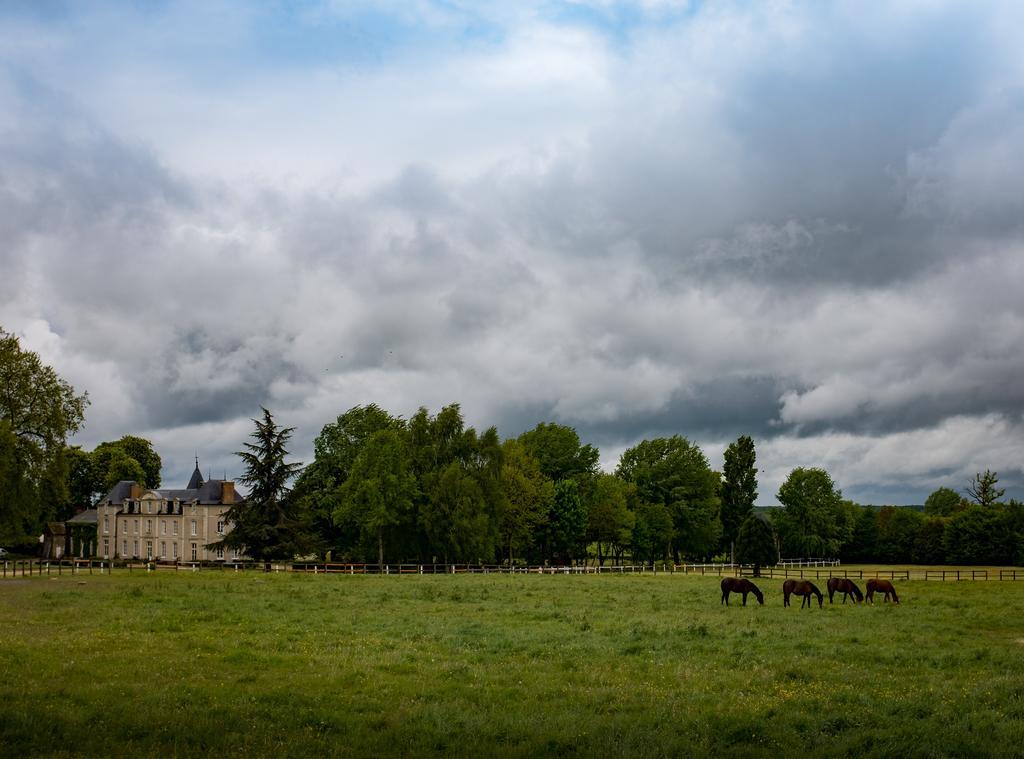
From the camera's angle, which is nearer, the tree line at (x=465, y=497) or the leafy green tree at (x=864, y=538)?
the tree line at (x=465, y=497)

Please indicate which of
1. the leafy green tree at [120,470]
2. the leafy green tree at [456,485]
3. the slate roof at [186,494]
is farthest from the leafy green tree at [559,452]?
the leafy green tree at [120,470]

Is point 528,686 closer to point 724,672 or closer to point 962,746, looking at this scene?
point 724,672

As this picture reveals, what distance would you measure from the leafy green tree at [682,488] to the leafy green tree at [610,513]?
173 inches

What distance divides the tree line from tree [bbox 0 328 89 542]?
0.10 m

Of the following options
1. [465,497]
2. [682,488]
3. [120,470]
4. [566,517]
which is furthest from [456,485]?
[120,470]

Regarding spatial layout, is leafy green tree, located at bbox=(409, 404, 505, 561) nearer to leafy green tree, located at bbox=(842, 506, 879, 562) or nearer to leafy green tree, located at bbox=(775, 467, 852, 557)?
leafy green tree, located at bbox=(775, 467, 852, 557)

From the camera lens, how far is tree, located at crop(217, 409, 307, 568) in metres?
72.8

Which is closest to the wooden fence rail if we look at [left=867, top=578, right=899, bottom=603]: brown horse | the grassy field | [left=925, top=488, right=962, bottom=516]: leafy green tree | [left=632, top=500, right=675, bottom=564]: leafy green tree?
[left=632, top=500, right=675, bottom=564]: leafy green tree

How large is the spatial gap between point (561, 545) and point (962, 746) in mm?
75594

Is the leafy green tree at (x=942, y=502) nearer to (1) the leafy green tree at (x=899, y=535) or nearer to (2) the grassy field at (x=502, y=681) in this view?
(1) the leafy green tree at (x=899, y=535)

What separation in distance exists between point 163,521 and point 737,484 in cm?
6991

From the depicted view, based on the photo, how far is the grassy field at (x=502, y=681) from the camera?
13320 mm

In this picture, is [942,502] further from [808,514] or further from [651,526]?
[651,526]

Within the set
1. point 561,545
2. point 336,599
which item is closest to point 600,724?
point 336,599
